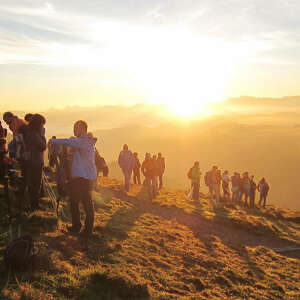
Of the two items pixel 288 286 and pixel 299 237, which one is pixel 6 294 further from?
pixel 299 237

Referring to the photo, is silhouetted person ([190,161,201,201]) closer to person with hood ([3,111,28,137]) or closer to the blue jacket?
person with hood ([3,111,28,137])

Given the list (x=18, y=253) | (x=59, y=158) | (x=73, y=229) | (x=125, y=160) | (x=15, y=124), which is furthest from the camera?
(x=125, y=160)

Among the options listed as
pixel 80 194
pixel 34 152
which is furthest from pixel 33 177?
pixel 80 194

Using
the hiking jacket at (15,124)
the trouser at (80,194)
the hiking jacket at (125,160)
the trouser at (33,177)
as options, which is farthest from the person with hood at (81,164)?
the hiking jacket at (125,160)

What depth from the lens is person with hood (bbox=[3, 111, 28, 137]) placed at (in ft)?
29.4

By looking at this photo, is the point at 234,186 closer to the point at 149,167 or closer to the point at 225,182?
the point at 225,182

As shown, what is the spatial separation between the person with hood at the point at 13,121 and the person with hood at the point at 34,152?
2.21 feet

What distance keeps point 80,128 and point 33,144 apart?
5.40 feet

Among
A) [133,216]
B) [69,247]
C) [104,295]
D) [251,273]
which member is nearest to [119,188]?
[133,216]

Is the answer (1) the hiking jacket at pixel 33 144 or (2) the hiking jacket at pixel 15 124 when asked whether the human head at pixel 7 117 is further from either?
(1) the hiking jacket at pixel 33 144

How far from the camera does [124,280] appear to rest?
6371 mm

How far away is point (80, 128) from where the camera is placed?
24.5 ft

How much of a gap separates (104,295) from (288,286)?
6.10m

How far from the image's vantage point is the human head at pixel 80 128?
743 centimetres
